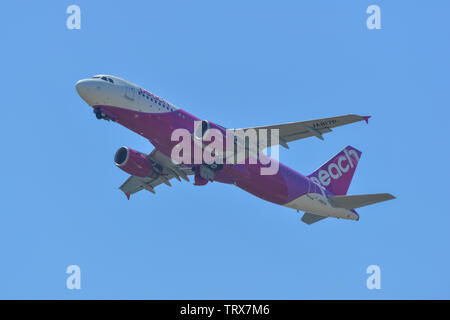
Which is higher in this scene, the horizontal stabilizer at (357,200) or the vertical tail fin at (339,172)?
the vertical tail fin at (339,172)

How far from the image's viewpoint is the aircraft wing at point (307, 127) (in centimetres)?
3967

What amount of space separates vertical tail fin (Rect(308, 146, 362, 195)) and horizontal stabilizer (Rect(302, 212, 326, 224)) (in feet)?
6.38

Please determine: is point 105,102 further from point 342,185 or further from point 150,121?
point 342,185

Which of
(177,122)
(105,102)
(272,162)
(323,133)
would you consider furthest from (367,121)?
(105,102)

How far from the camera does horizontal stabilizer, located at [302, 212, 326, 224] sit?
152 ft

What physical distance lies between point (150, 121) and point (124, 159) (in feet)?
15.2

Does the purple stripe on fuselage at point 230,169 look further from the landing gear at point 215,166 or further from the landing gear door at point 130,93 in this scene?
the landing gear door at point 130,93

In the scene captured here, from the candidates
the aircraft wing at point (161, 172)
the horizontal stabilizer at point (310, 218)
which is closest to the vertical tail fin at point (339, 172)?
the horizontal stabilizer at point (310, 218)

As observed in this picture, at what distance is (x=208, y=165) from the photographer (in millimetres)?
40469

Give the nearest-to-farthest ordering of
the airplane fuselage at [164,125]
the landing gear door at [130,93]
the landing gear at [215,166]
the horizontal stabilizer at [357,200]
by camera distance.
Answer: the airplane fuselage at [164,125] → the landing gear door at [130,93] → the landing gear at [215,166] → the horizontal stabilizer at [357,200]

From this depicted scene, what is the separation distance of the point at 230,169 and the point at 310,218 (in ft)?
28.4

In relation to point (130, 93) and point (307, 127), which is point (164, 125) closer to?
point (130, 93)

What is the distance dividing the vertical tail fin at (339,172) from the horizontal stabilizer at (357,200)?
2295 millimetres

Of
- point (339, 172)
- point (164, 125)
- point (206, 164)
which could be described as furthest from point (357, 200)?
point (164, 125)
